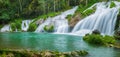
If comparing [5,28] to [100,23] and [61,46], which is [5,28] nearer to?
[100,23]

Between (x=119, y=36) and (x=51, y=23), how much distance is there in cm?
2963

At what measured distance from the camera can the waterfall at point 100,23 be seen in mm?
51925

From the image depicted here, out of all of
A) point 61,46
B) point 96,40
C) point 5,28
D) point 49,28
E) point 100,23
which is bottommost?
point 5,28

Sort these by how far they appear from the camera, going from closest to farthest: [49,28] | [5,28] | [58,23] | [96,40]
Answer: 1. [96,40]
2. [49,28]
3. [58,23]
4. [5,28]

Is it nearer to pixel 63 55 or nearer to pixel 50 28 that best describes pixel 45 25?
pixel 50 28

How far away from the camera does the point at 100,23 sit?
5394 centimetres

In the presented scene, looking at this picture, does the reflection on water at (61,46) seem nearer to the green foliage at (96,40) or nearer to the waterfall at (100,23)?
the green foliage at (96,40)

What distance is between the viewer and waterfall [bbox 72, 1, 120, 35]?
170 ft

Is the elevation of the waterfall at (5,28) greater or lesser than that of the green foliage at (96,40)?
lesser

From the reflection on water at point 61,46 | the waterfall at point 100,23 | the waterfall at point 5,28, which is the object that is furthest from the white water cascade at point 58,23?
the reflection on water at point 61,46

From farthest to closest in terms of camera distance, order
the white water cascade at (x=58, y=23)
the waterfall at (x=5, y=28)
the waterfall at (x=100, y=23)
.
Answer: the waterfall at (x=5, y=28) < the white water cascade at (x=58, y=23) < the waterfall at (x=100, y=23)

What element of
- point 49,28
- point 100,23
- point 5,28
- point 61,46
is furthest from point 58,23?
point 61,46

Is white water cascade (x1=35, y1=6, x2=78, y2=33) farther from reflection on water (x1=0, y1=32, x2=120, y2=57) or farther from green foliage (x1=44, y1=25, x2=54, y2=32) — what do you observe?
reflection on water (x1=0, y1=32, x2=120, y2=57)

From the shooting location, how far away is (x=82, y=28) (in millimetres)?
56969
